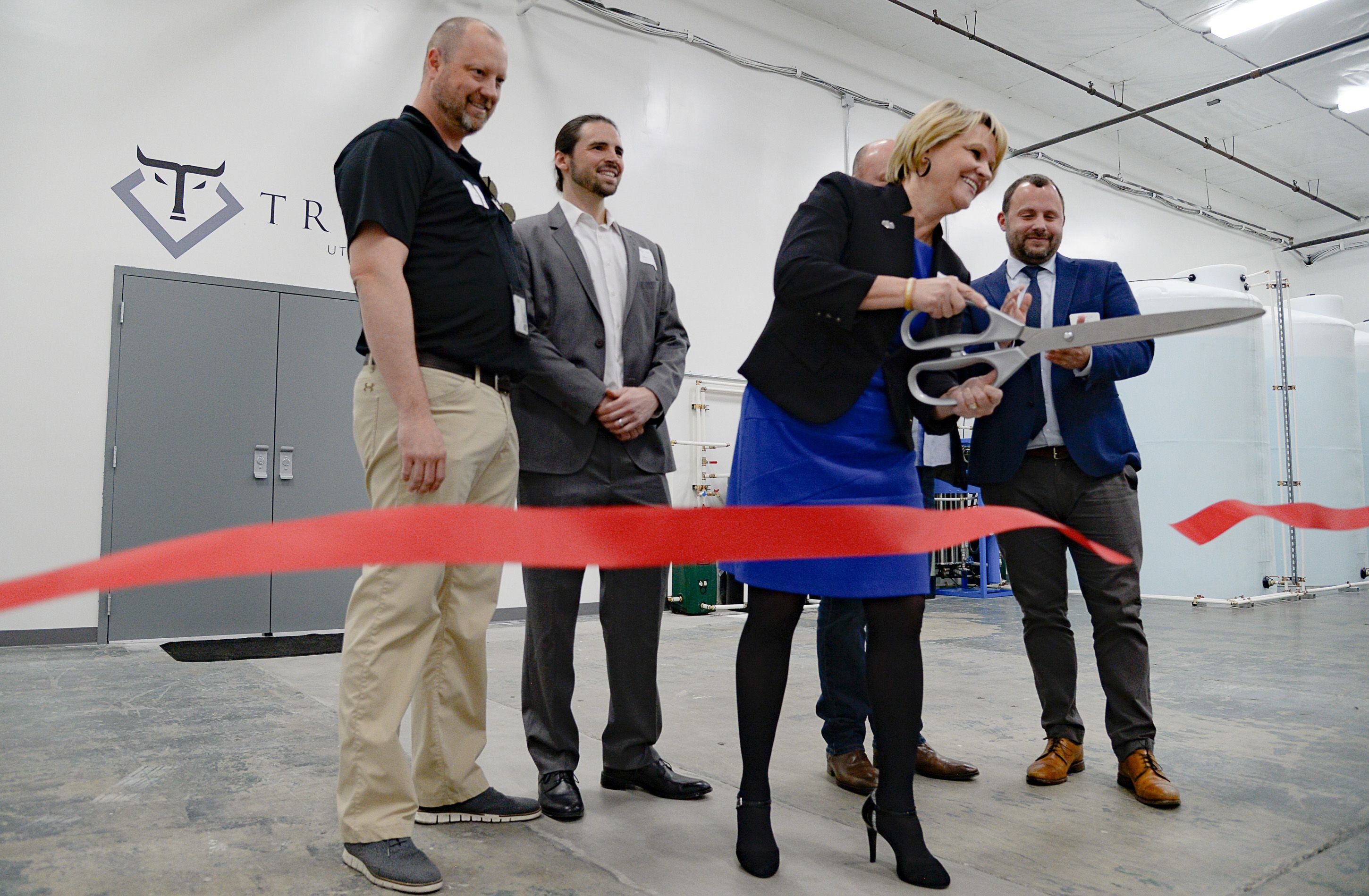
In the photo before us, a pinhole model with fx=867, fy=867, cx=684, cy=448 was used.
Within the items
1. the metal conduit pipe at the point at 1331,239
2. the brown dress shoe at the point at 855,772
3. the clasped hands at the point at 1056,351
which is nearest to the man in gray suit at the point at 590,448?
the brown dress shoe at the point at 855,772

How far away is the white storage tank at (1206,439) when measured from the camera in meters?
6.46

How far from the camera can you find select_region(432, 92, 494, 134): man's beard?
164 cm

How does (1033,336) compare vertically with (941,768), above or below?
above

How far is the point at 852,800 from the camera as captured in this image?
6.25 feet

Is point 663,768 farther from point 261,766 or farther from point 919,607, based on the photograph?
point 261,766

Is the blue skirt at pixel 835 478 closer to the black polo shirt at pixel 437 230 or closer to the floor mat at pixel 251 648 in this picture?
the black polo shirt at pixel 437 230

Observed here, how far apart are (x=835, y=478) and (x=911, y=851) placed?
0.63 metres

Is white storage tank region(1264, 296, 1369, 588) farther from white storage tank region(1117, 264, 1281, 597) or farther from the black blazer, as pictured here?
the black blazer

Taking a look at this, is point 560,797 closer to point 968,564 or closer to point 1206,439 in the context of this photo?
point 1206,439

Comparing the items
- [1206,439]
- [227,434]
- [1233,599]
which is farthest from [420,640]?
[1233,599]

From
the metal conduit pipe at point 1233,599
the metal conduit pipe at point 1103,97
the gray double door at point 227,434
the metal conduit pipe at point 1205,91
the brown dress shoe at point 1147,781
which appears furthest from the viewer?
the metal conduit pipe at point 1205,91

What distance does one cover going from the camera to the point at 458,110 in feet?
5.41

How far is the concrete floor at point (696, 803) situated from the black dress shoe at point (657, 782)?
0.03 m

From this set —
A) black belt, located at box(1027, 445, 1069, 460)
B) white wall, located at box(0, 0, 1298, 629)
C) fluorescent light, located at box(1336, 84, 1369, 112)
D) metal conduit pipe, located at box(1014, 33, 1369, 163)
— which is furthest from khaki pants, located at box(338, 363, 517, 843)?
fluorescent light, located at box(1336, 84, 1369, 112)
